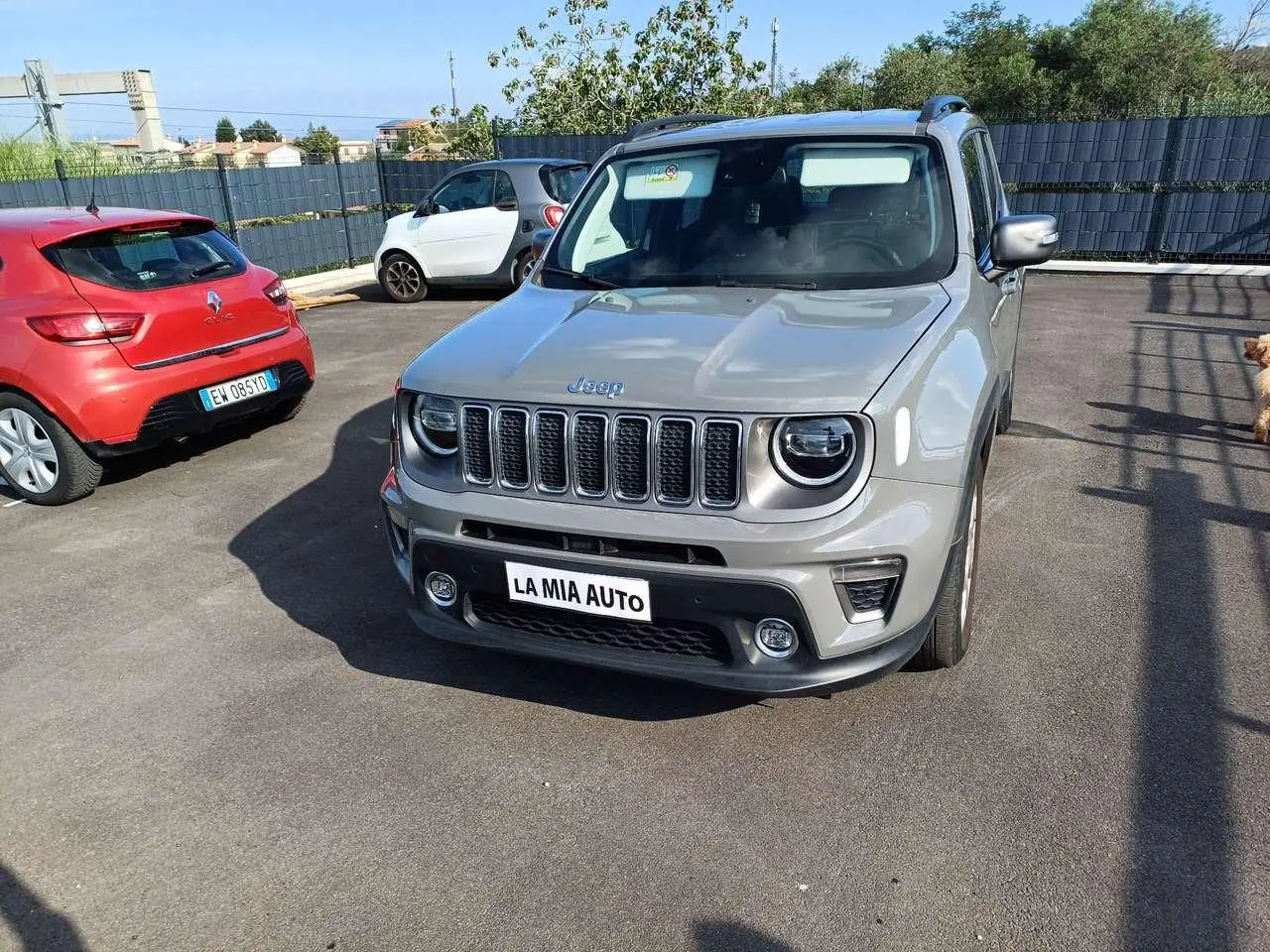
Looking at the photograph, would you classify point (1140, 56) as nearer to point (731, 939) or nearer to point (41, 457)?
point (41, 457)

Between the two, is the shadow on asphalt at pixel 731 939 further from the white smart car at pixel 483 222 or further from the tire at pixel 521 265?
the tire at pixel 521 265

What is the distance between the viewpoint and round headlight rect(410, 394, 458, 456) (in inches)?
121

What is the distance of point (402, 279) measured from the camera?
1249cm

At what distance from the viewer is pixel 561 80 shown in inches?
901

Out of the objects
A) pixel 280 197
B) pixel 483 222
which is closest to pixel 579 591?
pixel 483 222

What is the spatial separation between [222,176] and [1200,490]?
12471mm

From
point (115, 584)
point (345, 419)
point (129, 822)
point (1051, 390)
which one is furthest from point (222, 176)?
point (129, 822)

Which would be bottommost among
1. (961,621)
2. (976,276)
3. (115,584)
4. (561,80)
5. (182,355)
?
(115,584)

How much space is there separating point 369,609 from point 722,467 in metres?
2.11

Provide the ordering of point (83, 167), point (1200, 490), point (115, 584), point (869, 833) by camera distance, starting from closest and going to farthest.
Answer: point (869, 833) → point (115, 584) → point (1200, 490) → point (83, 167)

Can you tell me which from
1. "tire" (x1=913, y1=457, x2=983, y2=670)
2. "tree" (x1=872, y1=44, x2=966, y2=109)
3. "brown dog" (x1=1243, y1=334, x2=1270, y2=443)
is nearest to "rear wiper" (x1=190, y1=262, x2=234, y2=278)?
"tire" (x1=913, y1=457, x2=983, y2=670)

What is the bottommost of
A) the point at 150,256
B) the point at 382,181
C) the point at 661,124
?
the point at 150,256

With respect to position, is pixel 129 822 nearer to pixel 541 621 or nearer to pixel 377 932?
pixel 377 932

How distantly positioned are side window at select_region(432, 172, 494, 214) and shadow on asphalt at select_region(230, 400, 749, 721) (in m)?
6.58
